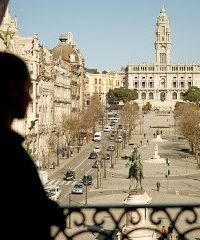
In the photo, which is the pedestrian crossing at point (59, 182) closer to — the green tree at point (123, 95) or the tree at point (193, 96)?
the tree at point (193, 96)

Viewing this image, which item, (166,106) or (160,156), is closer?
(160,156)

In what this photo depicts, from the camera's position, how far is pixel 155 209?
6.50 meters

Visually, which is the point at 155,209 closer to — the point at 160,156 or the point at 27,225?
the point at 27,225

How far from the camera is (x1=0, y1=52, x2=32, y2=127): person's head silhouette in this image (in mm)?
4113

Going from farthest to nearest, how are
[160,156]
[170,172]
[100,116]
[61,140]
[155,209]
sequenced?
[100,116] → [61,140] → [160,156] → [170,172] → [155,209]

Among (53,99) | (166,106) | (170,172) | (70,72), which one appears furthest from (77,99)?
(166,106)

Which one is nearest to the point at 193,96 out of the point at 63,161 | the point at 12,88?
the point at 63,161

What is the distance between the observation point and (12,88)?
4164 mm

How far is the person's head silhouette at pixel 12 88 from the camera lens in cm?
411

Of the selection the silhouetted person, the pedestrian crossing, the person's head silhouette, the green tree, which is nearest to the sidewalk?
the pedestrian crossing

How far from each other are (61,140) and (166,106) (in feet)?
382

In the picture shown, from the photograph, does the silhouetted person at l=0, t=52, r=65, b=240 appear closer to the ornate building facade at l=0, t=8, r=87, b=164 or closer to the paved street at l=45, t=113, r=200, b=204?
the paved street at l=45, t=113, r=200, b=204

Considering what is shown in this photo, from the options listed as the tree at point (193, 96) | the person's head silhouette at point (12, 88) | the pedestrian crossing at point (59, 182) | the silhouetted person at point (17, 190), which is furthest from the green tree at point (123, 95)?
the silhouetted person at point (17, 190)

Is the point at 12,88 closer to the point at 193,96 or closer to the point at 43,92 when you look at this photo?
the point at 43,92
